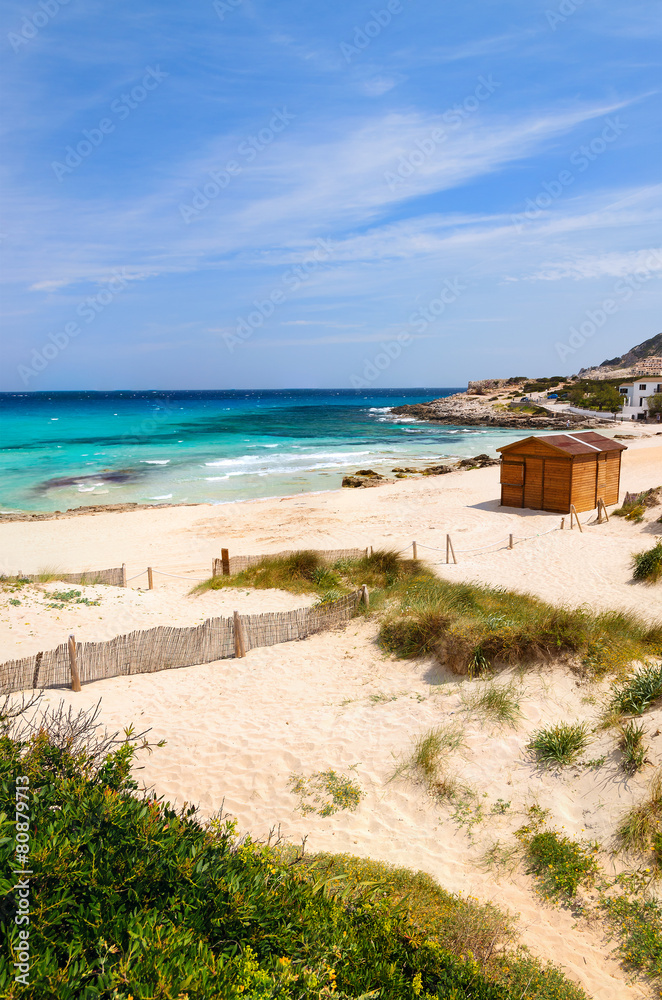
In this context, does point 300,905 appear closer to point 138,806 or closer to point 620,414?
point 138,806

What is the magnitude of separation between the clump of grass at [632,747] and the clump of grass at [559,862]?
102 centimetres

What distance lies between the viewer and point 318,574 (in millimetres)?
13961

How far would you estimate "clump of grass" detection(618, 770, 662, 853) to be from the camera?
5.12m

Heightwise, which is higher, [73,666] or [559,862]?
[73,666]

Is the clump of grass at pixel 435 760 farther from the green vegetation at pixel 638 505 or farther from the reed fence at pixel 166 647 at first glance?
the green vegetation at pixel 638 505

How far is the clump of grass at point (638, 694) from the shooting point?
6621mm

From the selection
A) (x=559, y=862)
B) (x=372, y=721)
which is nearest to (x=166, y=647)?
(x=372, y=721)

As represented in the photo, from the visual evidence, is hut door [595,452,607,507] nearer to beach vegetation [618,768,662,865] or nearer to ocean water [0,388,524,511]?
ocean water [0,388,524,511]

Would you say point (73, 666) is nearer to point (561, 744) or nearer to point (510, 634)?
point (510, 634)

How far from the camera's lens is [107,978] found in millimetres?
2395

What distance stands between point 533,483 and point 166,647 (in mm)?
16532

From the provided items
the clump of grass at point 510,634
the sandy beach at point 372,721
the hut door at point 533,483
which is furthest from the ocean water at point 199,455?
the clump of grass at point 510,634

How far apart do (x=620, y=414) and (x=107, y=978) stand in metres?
72.5

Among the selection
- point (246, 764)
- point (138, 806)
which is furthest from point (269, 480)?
point (138, 806)
